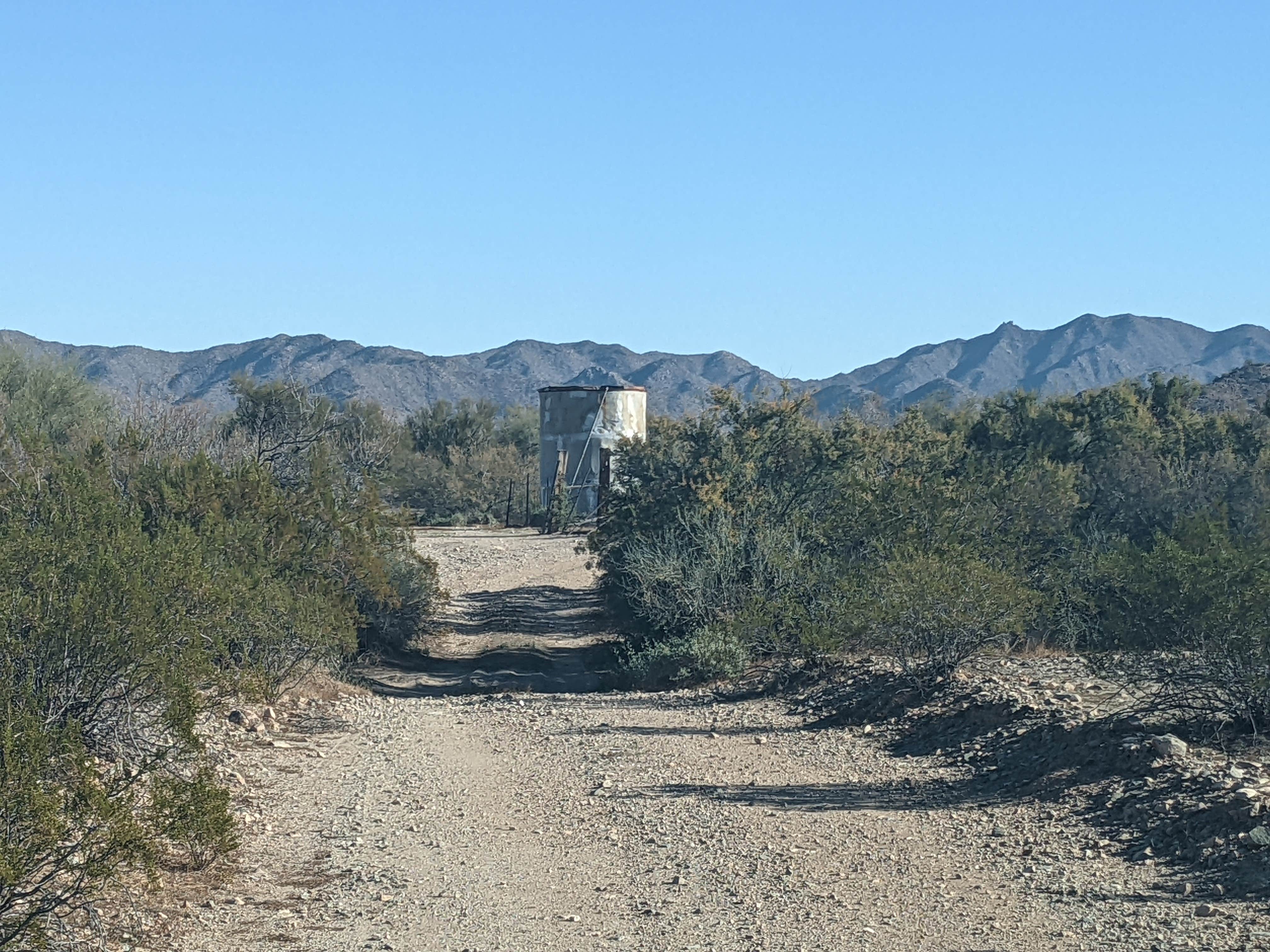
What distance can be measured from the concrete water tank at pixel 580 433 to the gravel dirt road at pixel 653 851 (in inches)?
1554

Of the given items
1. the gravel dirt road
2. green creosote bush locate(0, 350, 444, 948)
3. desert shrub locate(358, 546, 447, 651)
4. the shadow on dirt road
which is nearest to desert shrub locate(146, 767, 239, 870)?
green creosote bush locate(0, 350, 444, 948)

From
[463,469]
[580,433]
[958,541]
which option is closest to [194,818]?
[958,541]

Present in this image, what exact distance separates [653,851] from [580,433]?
1849 inches

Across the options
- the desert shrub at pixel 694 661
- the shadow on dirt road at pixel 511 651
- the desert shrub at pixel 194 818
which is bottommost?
the shadow on dirt road at pixel 511 651

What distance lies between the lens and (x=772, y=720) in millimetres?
16297

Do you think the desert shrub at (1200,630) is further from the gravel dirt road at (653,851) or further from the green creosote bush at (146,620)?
the green creosote bush at (146,620)

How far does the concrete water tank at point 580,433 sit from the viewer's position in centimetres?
5656

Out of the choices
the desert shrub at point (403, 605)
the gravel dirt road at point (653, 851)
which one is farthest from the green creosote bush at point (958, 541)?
the desert shrub at point (403, 605)

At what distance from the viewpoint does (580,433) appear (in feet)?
186

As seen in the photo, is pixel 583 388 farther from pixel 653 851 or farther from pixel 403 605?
pixel 653 851

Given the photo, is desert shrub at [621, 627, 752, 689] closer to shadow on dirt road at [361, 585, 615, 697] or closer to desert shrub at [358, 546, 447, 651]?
shadow on dirt road at [361, 585, 615, 697]

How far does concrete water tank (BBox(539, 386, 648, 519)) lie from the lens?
56.6 metres

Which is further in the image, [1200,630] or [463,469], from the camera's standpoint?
[463,469]

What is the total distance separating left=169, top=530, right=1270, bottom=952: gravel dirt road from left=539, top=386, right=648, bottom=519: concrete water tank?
3946 centimetres
